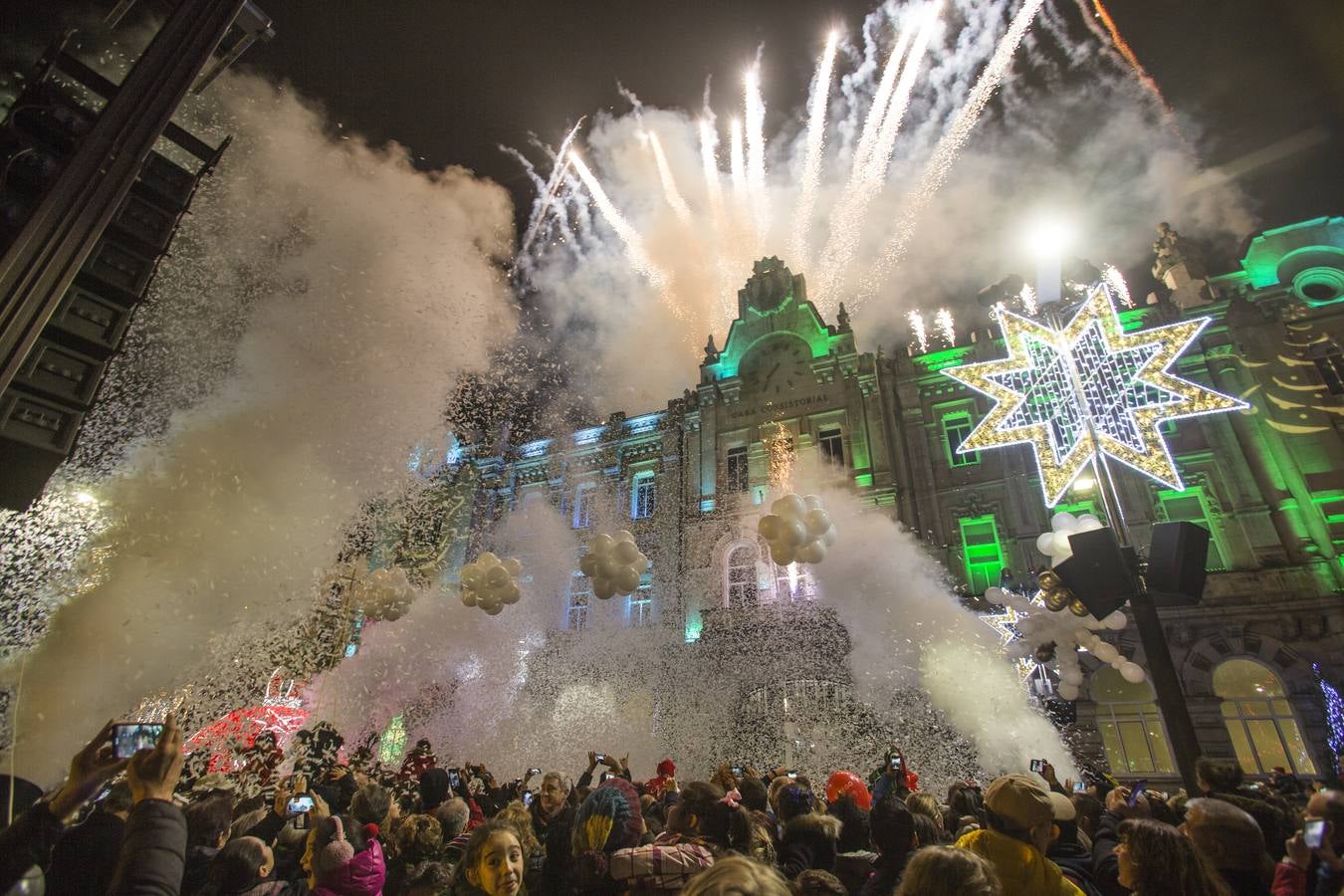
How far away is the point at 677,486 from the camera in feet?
85.0

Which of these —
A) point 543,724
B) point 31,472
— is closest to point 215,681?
point 543,724

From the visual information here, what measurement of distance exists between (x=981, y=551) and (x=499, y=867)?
20591mm

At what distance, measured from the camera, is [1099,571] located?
7.45 metres

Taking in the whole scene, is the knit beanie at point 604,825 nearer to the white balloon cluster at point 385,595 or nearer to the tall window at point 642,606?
the white balloon cluster at point 385,595

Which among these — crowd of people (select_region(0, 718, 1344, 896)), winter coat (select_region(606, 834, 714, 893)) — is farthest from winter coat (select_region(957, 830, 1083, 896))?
winter coat (select_region(606, 834, 714, 893))

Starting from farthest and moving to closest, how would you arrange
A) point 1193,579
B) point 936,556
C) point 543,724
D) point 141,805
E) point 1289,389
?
point 543,724 → point 936,556 → point 1289,389 → point 1193,579 → point 141,805

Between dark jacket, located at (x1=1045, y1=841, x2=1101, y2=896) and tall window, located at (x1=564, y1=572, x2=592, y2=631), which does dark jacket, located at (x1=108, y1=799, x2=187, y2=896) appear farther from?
tall window, located at (x1=564, y1=572, x2=592, y2=631)

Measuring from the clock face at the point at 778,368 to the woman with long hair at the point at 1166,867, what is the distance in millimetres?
22601

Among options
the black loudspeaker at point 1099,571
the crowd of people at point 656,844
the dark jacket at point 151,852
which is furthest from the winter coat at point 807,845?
the black loudspeaker at point 1099,571

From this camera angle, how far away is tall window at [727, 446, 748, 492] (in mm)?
24859

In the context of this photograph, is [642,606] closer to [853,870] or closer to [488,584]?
[488,584]

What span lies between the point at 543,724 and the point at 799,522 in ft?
41.4

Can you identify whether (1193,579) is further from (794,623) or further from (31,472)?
(31,472)

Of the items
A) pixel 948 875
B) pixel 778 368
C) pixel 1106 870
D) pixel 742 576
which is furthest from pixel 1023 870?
pixel 778 368
